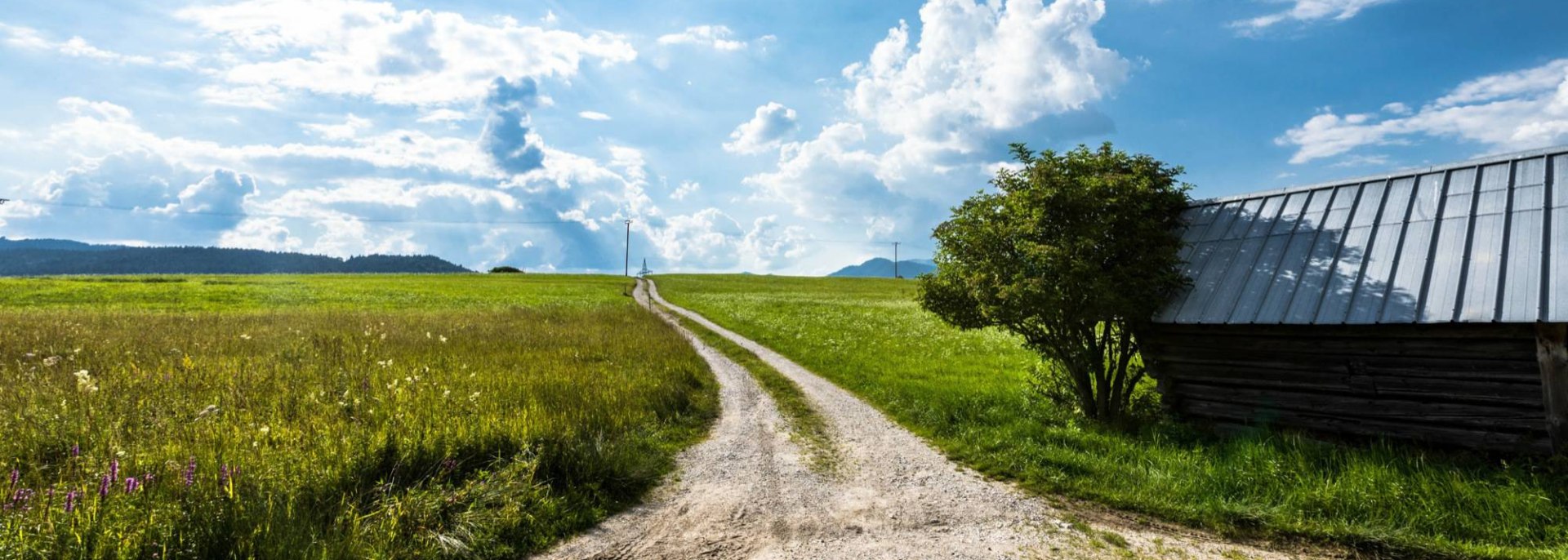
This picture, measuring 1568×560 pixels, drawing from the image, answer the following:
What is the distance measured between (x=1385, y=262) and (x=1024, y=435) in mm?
6002

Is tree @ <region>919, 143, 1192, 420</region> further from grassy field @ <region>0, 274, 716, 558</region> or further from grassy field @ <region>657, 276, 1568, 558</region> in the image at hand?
grassy field @ <region>0, 274, 716, 558</region>

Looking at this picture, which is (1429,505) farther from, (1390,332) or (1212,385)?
(1212,385)

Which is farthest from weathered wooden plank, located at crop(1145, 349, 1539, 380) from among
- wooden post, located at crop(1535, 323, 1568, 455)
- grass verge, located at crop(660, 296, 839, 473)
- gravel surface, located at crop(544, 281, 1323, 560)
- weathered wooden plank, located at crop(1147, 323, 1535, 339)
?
grass verge, located at crop(660, 296, 839, 473)

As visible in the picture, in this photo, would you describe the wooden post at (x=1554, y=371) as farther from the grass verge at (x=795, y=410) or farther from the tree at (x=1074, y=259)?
the grass verge at (x=795, y=410)

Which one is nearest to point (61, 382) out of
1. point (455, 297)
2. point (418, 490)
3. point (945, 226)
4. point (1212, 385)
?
point (418, 490)

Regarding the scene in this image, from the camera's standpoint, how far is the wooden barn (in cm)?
850

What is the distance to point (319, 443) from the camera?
803cm

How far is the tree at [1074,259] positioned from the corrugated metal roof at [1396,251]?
2.93 ft

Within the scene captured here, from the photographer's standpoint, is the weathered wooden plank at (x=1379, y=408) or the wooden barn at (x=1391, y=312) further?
the weathered wooden plank at (x=1379, y=408)

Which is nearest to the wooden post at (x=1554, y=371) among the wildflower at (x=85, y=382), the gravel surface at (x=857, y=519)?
the gravel surface at (x=857, y=519)

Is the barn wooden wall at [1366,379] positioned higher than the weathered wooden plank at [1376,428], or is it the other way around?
the barn wooden wall at [1366,379]

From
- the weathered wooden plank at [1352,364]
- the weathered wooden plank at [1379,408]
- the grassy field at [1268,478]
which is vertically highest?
the weathered wooden plank at [1352,364]

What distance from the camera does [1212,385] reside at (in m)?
11.4

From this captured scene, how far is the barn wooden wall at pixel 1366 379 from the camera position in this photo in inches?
339
